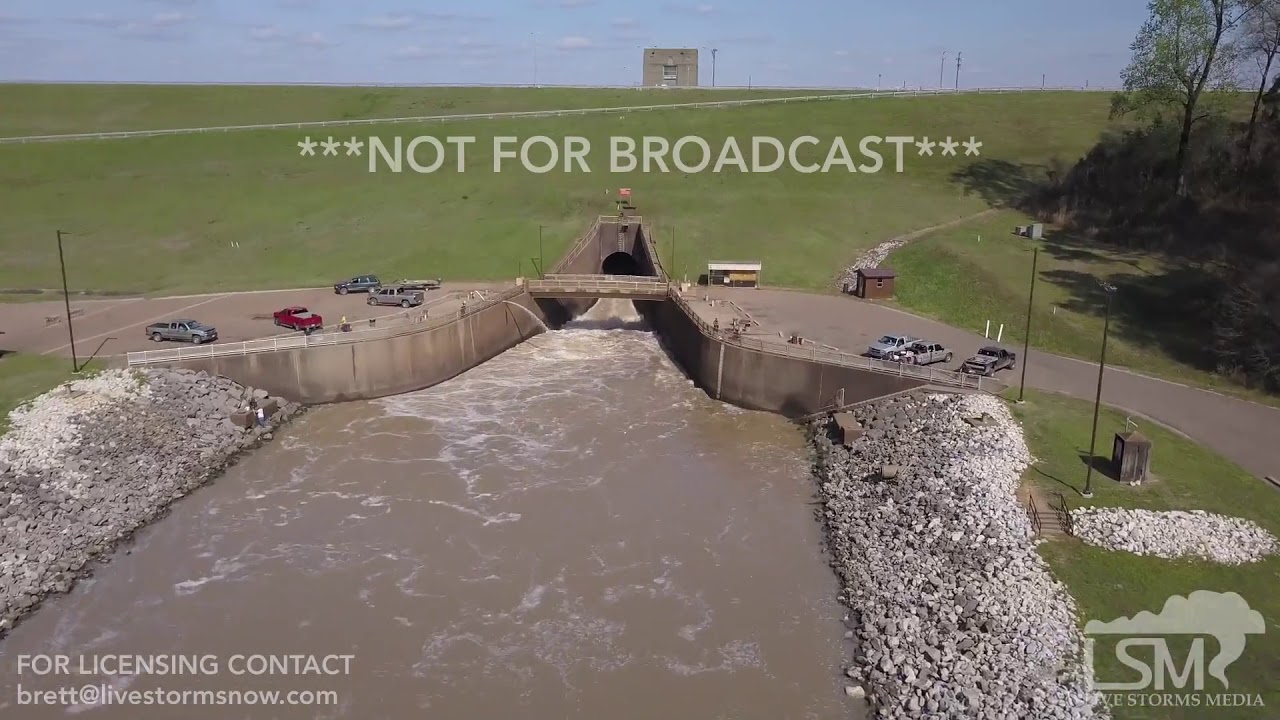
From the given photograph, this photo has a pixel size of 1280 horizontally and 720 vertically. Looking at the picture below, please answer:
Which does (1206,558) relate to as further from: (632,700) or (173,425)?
(173,425)

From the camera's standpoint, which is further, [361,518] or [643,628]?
[361,518]

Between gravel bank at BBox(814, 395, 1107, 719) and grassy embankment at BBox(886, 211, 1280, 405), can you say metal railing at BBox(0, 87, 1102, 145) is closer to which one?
grassy embankment at BBox(886, 211, 1280, 405)

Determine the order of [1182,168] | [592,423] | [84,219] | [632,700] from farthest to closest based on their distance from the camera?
[84,219] < [1182,168] < [592,423] < [632,700]

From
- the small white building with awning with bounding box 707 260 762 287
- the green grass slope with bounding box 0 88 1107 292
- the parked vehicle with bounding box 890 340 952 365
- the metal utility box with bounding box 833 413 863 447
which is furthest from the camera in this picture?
the green grass slope with bounding box 0 88 1107 292

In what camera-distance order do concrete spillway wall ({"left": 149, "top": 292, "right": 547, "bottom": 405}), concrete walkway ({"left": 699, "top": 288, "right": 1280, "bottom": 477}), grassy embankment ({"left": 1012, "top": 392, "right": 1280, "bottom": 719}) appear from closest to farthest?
Answer: grassy embankment ({"left": 1012, "top": 392, "right": 1280, "bottom": 719}), concrete walkway ({"left": 699, "top": 288, "right": 1280, "bottom": 477}), concrete spillway wall ({"left": 149, "top": 292, "right": 547, "bottom": 405})

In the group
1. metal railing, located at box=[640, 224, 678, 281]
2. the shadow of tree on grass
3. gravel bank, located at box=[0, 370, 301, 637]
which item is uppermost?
the shadow of tree on grass

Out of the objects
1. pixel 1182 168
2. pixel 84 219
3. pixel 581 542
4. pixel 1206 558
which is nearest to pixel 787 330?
pixel 581 542

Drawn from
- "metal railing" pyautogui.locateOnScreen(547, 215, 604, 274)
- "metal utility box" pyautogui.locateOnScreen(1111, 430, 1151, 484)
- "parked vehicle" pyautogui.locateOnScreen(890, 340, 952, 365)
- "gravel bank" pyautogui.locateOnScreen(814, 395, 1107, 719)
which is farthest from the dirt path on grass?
"metal utility box" pyautogui.locateOnScreen(1111, 430, 1151, 484)

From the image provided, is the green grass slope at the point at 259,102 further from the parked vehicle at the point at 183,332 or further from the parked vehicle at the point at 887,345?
the parked vehicle at the point at 887,345
